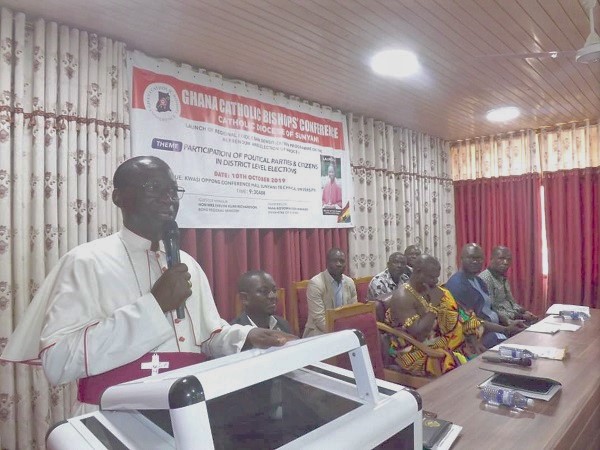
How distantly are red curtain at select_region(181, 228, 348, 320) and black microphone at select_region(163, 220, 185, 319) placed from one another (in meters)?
1.86

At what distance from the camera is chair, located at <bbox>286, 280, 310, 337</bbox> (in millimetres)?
3488

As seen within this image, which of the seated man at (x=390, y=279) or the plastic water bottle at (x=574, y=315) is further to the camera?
the seated man at (x=390, y=279)

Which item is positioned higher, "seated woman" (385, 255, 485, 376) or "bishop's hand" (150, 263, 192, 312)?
"bishop's hand" (150, 263, 192, 312)

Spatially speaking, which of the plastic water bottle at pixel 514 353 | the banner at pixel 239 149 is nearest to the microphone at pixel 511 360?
the plastic water bottle at pixel 514 353

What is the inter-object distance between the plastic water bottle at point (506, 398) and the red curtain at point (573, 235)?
14.1 ft

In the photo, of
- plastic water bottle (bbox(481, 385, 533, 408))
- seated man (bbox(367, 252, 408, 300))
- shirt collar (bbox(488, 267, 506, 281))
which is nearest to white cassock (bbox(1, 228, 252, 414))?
plastic water bottle (bbox(481, 385, 533, 408))

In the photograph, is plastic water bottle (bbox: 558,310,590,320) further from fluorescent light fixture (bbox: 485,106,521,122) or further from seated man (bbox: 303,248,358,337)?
fluorescent light fixture (bbox: 485,106,521,122)

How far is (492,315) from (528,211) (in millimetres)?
2514

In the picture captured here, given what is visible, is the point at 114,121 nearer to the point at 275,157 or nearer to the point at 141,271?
the point at 275,157

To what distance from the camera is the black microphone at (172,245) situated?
1.13 m

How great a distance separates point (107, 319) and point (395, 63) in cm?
273

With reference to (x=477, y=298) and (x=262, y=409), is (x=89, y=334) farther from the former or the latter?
(x=477, y=298)

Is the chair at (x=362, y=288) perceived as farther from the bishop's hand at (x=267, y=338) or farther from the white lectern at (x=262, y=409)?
the white lectern at (x=262, y=409)

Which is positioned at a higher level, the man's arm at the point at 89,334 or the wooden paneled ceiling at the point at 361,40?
the wooden paneled ceiling at the point at 361,40
